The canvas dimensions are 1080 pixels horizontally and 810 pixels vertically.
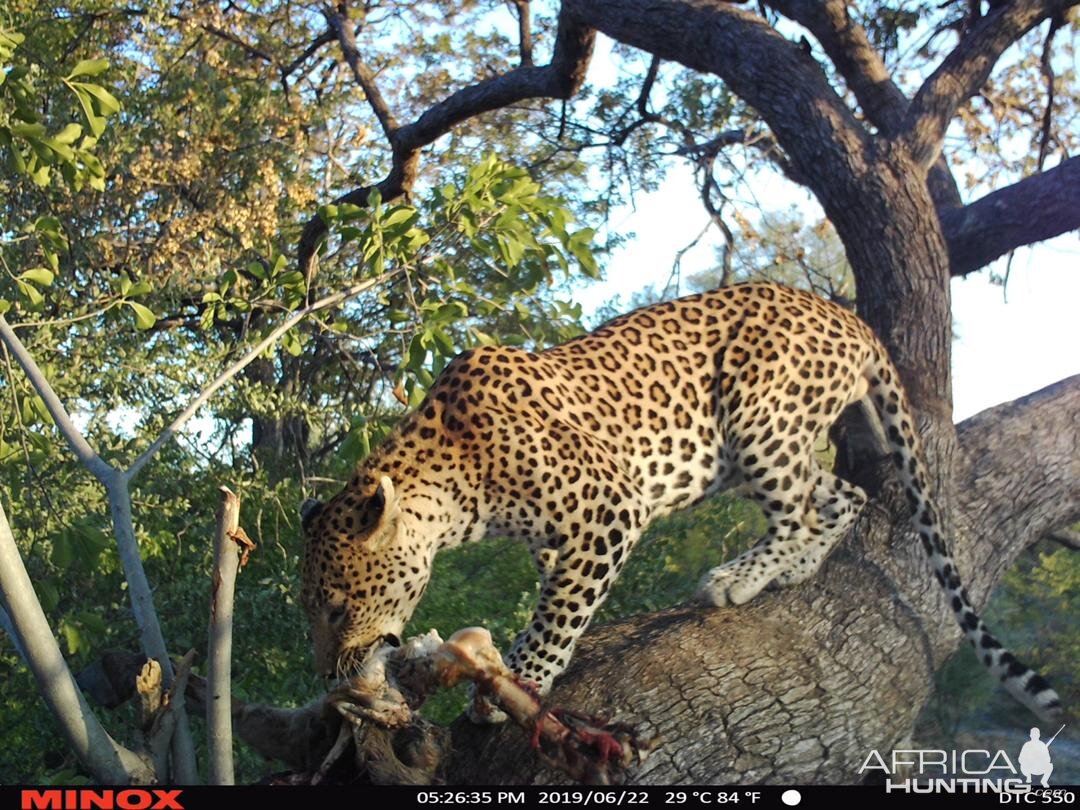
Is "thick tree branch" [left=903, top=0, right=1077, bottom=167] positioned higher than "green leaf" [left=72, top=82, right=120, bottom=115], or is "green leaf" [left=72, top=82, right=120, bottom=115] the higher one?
"thick tree branch" [left=903, top=0, right=1077, bottom=167]

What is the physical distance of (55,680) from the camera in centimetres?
463

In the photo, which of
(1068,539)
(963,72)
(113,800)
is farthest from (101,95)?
(1068,539)

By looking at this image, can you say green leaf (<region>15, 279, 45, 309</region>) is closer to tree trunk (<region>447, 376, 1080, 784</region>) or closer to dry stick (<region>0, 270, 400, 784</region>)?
dry stick (<region>0, 270, 400, 784</region>)

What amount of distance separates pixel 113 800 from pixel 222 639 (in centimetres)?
69

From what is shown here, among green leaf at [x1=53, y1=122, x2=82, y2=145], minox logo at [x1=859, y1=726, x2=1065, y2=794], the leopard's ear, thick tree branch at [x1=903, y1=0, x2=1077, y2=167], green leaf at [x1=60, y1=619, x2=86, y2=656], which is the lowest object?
minox logo at [x1=859, y1=726, x2=1065, y2=794]

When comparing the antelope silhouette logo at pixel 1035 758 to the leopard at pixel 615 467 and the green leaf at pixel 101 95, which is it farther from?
the green leaf at pixel 101 95

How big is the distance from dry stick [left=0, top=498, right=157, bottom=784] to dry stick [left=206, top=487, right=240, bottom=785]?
36 centimetres

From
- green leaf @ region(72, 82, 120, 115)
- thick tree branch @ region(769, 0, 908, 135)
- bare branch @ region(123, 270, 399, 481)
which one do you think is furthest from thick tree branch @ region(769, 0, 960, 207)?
green leaf @ region(72, 82, 120, 115)

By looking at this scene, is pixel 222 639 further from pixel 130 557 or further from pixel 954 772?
pixel 954 772

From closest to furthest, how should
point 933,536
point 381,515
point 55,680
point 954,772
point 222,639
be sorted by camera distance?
point 222,639, point 55,680, point 381,515, point 954,772, point 933,536

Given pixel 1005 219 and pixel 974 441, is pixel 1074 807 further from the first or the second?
pixel 1005 219

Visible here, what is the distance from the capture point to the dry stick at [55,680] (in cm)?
456

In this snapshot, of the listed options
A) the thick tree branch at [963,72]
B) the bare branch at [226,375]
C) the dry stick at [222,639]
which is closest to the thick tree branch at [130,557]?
the bare branch at [226,375]

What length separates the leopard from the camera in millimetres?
5559
